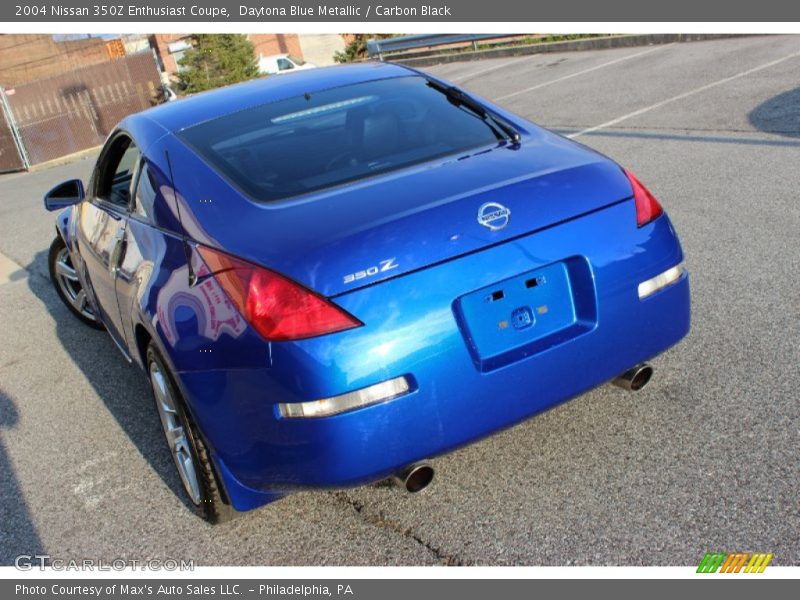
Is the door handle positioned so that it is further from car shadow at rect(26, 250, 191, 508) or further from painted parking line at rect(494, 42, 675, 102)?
painted parking line at rect(494, 42, 675, 102)

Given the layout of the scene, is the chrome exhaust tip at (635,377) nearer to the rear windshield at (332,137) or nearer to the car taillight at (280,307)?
the rear windshield at (332,137)

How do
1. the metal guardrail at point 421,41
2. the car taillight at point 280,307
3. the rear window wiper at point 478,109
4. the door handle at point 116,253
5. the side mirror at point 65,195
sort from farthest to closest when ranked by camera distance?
the metal guardrail at point 421,41 → the side mirror at point 65,195 → the door handle at point 116,253 → the rear window wiper at point 478,109 → the car taillight at point 280,307

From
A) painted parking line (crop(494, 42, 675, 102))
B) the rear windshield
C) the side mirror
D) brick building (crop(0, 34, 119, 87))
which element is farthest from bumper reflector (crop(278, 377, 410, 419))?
brick building (crop(0, 34, 119, 87))

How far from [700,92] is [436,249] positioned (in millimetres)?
9268

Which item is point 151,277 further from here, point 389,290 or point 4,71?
point 4,71

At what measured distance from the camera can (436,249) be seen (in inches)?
109

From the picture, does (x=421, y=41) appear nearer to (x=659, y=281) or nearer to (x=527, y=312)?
(x=659, y=281)

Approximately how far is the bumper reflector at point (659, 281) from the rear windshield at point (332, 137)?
869 mm

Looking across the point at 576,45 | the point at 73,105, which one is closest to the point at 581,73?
the point at 576,45

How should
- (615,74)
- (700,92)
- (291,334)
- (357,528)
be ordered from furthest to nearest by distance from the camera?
(615,74) → (700,92) → (357,528) → (291,334)

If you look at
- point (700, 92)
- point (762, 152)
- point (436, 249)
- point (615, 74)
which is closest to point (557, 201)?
point (436, 249)

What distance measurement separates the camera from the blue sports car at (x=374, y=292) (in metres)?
2.71

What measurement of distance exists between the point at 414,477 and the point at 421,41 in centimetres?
2481

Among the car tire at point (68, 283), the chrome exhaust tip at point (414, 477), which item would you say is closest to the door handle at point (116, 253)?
the chrome exhaust tip at point (414, 477)
